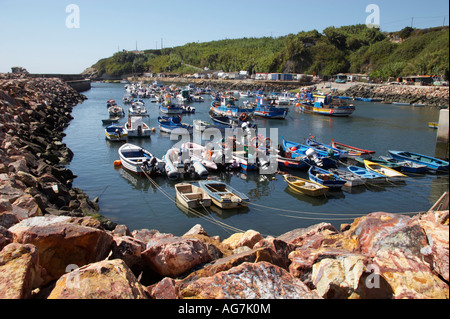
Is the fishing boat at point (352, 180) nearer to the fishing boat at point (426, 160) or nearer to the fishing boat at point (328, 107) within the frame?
the fishing boat at point (426, 160)

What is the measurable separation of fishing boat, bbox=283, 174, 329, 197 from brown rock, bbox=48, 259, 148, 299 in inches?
604

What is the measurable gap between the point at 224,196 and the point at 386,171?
12670 millimetres

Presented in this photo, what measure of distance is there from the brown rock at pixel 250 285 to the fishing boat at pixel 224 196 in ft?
36.5

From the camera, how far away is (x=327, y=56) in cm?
12781

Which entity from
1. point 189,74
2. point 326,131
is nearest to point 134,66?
point 189,74

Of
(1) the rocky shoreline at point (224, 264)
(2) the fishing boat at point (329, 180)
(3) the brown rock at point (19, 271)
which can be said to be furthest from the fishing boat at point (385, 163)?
(3) the brown rock at point (19, 271)

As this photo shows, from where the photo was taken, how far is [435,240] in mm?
5973

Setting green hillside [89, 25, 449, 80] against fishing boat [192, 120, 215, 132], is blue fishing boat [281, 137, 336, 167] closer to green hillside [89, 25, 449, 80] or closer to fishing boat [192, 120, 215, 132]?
fishing boat [192, 120, 215, 132]

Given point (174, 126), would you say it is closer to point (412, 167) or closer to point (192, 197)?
point (192, 197)

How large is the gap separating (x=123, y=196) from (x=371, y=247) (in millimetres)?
15478

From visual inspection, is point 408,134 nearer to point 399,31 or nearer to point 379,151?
point 379,151

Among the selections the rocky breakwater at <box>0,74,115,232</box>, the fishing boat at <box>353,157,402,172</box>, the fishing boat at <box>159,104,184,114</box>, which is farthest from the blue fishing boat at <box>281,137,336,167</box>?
the fishing boat at <box>159,104,184,114</box>

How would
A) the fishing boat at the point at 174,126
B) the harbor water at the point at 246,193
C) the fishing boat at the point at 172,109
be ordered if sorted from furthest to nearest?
the fishing boat at the point at 172,109 < the fishing boat at the point at 174,126 < the harbor water at the point at 246,193

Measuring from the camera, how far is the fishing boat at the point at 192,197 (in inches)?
688
